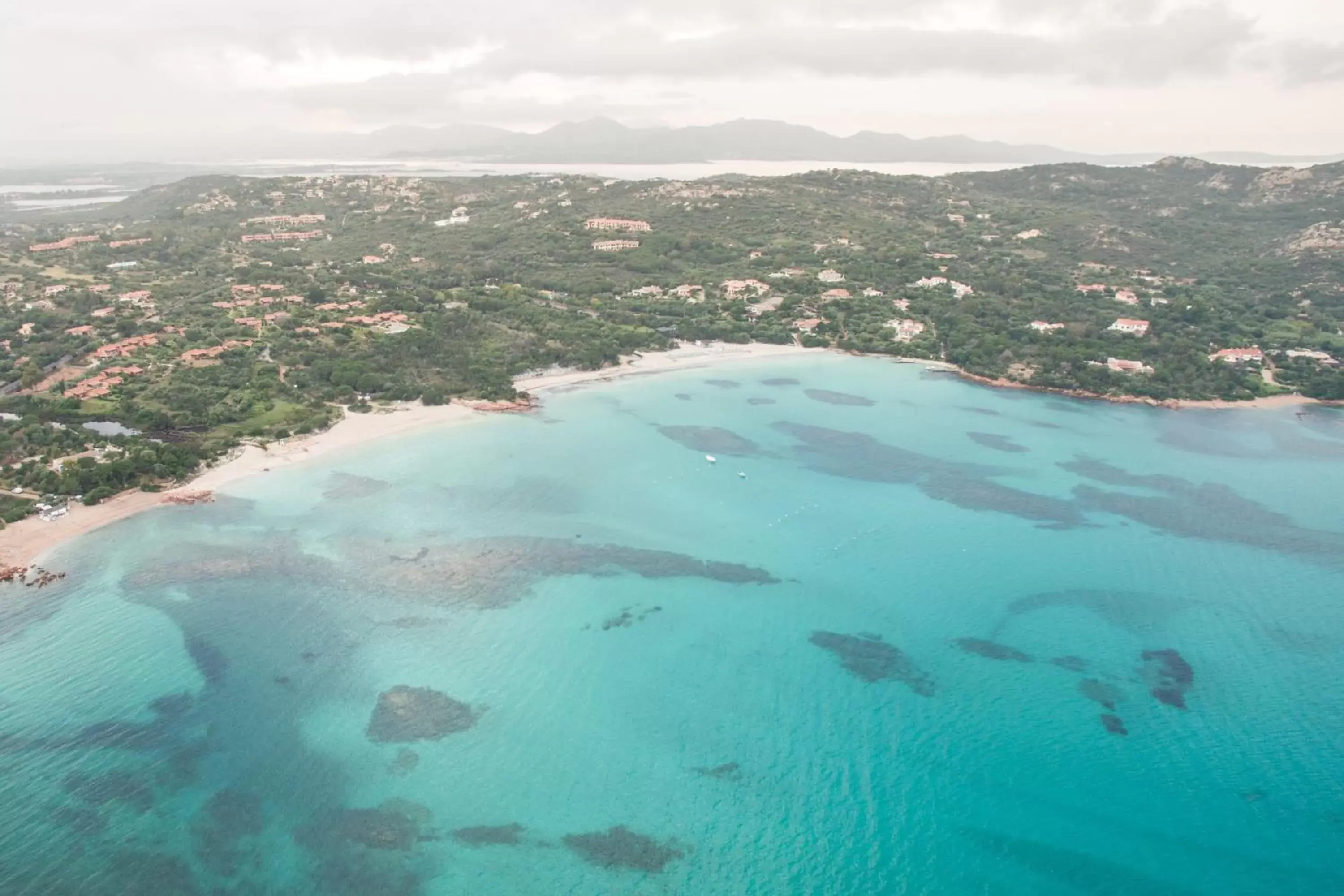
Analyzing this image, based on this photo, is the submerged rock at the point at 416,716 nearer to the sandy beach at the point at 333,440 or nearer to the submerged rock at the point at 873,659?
the submerged rock at the point at 873,659

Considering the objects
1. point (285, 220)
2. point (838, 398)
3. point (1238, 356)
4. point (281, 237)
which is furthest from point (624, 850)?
point (285, 220)

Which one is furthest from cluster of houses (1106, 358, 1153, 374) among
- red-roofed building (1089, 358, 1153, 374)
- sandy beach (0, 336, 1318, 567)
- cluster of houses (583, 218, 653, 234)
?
cluster of houses (583, 218, 653, 234)

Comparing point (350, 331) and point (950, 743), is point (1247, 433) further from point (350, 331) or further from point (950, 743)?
point (350, 331)

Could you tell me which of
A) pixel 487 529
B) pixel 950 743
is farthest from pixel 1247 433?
pixel 487 529

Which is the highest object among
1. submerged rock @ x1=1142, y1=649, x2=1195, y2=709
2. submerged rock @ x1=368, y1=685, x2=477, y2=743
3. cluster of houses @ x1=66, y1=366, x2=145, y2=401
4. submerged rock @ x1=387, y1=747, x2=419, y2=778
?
cluster of houses @ x1=66, y1=366, x2=145, y2=401

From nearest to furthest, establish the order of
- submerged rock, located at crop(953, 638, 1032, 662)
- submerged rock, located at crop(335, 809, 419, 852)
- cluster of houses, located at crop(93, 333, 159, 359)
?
submerged rock, located at crop(335, 809, 419, 852)
submerged rock, located at crop(953, 638, 1032, 662)
cluster of houses, located at crop(93, 333, 159, 359)

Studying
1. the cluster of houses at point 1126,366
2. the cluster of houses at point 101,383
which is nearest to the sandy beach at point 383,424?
the cluster of houses at point 1126,366

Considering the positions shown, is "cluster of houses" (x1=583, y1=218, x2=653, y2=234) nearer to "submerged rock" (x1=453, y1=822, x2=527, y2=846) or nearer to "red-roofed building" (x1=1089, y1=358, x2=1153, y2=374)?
"red-roofed building" (x1=1089, y1=358, x2=1153, y2=374)

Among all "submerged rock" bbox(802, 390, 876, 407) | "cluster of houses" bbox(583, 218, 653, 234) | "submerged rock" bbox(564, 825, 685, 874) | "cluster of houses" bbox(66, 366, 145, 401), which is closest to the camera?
"submerged rock" bbox(564, 825, 685, 874)
